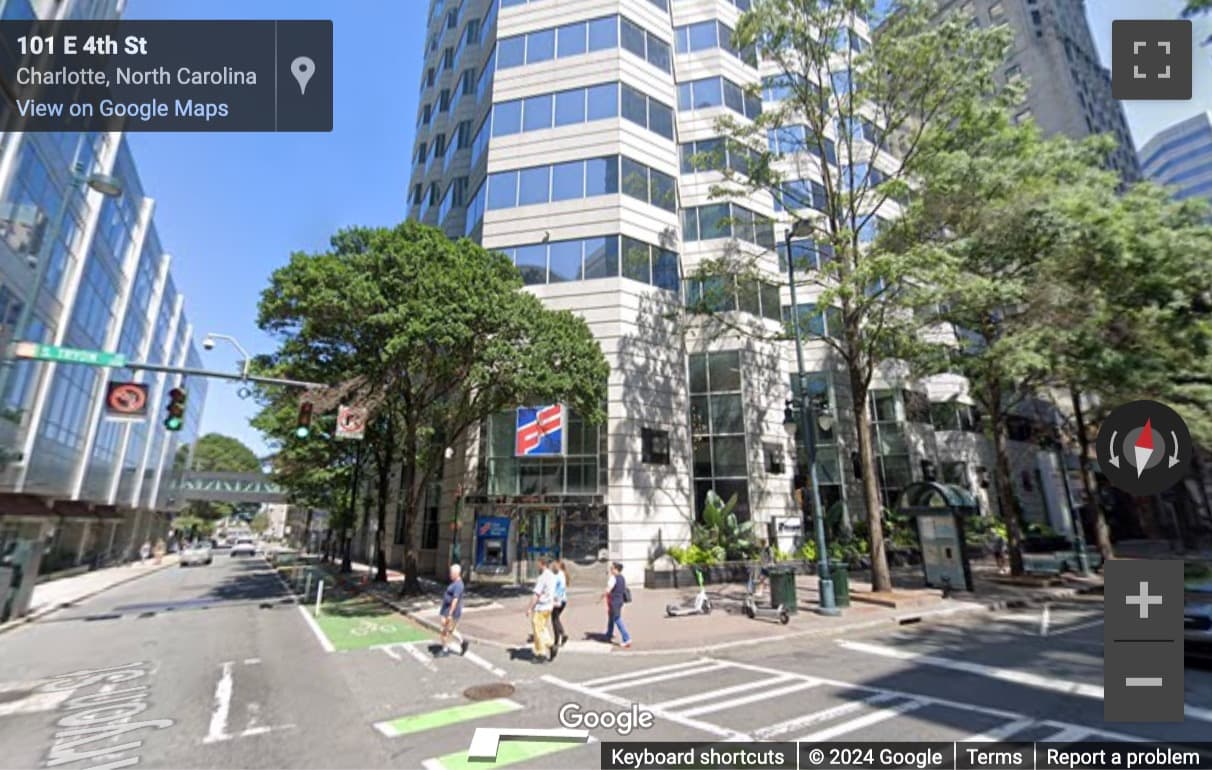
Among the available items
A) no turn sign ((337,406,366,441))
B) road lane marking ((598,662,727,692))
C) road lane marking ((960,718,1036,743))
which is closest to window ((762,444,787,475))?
road lane marking ((598,662,727,692))

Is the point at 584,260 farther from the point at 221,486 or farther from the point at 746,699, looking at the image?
the point at 221,486

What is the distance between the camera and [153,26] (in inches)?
436

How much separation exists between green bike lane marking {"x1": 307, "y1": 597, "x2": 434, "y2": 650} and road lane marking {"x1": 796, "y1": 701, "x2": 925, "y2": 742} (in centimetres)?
916

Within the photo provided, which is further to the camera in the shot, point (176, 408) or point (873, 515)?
point (873, 515)

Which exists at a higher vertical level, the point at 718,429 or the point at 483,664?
the point at 718,429

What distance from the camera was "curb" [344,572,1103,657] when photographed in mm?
10648

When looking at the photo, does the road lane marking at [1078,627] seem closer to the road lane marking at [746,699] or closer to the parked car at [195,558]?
the road lane marking at [746,699]

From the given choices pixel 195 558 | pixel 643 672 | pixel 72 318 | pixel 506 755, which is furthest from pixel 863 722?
pixel 195 558

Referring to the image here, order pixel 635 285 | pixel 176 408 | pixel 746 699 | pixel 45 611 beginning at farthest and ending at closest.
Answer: pixel 635 285
pixel 45 611
pixel 176 408
pixel 746 699

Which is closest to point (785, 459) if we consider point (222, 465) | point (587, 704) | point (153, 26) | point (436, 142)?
point (587, 704)

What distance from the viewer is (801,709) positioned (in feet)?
22.5

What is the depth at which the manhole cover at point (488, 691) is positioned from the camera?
781 cm

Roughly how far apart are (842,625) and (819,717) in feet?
22.2

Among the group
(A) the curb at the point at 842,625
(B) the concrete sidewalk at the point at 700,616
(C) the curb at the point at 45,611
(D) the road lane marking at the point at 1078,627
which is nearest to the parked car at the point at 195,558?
(C) the curb at the point at 45,611
